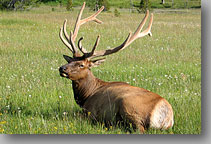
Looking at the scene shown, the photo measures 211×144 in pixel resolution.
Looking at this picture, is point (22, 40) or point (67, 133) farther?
point (22, 40)

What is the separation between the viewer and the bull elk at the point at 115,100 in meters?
5.09

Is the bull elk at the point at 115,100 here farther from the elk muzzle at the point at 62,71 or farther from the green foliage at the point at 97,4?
the green foliage at the point at 97,4

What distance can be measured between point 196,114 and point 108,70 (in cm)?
351

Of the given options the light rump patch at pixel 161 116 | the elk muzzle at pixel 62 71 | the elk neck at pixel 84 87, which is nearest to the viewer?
the light rump patch at pixel 161 116

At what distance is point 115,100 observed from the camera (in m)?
5.44

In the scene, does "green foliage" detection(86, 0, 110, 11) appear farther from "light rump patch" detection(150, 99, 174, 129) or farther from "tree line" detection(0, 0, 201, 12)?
"light rump patch" detection(150, 99, 174, 129)

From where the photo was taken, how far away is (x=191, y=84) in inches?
296

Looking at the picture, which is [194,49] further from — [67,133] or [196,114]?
[67,133]

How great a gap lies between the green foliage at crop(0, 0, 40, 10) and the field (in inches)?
613

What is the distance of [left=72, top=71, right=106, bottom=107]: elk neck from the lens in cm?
600

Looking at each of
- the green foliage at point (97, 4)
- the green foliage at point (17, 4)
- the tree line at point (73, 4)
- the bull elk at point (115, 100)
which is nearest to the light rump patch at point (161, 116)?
the bull elk at point (115, 100)

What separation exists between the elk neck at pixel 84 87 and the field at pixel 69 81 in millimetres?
178

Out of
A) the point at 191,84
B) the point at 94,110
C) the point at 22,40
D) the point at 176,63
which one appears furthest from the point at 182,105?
the point at 22,40

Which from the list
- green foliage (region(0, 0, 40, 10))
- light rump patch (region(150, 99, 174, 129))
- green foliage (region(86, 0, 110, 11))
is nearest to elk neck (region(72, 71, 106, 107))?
light rump patch (region(150, 99, 174, 129))
